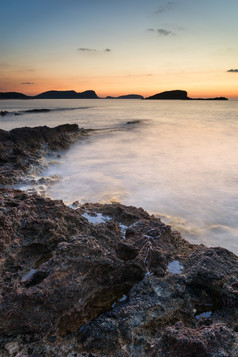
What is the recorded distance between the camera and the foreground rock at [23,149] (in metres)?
4.67

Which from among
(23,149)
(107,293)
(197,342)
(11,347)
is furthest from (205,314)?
(23,149)

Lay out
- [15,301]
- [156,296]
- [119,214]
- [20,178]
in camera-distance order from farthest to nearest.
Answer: [20,178] → [119,214] → [156,296] → [15,301]

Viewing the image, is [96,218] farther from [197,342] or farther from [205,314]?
[197,342]

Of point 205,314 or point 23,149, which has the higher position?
point 23,149

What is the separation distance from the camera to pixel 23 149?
5820 millimetres

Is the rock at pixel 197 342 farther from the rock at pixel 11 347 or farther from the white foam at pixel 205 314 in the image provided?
the rock at pixel 11 347

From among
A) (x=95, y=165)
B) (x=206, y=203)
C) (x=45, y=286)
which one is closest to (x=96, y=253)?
(x=45, y=286)

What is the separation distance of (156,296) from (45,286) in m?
0.72

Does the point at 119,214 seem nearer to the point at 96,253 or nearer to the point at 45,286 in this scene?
the point at 96,253

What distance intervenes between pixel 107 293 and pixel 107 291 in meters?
0.01

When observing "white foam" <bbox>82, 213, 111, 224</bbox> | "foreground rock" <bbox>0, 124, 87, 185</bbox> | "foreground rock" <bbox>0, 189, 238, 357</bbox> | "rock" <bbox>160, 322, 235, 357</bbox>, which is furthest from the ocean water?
"rock" <bbox>160, 322, 235, 357</bbox>

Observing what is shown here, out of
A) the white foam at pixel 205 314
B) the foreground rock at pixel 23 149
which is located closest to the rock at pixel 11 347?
the white foam at pixel 205 314

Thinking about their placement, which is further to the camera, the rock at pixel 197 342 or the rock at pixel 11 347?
the rock at pixel 11 347

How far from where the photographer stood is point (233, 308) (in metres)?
1.57
